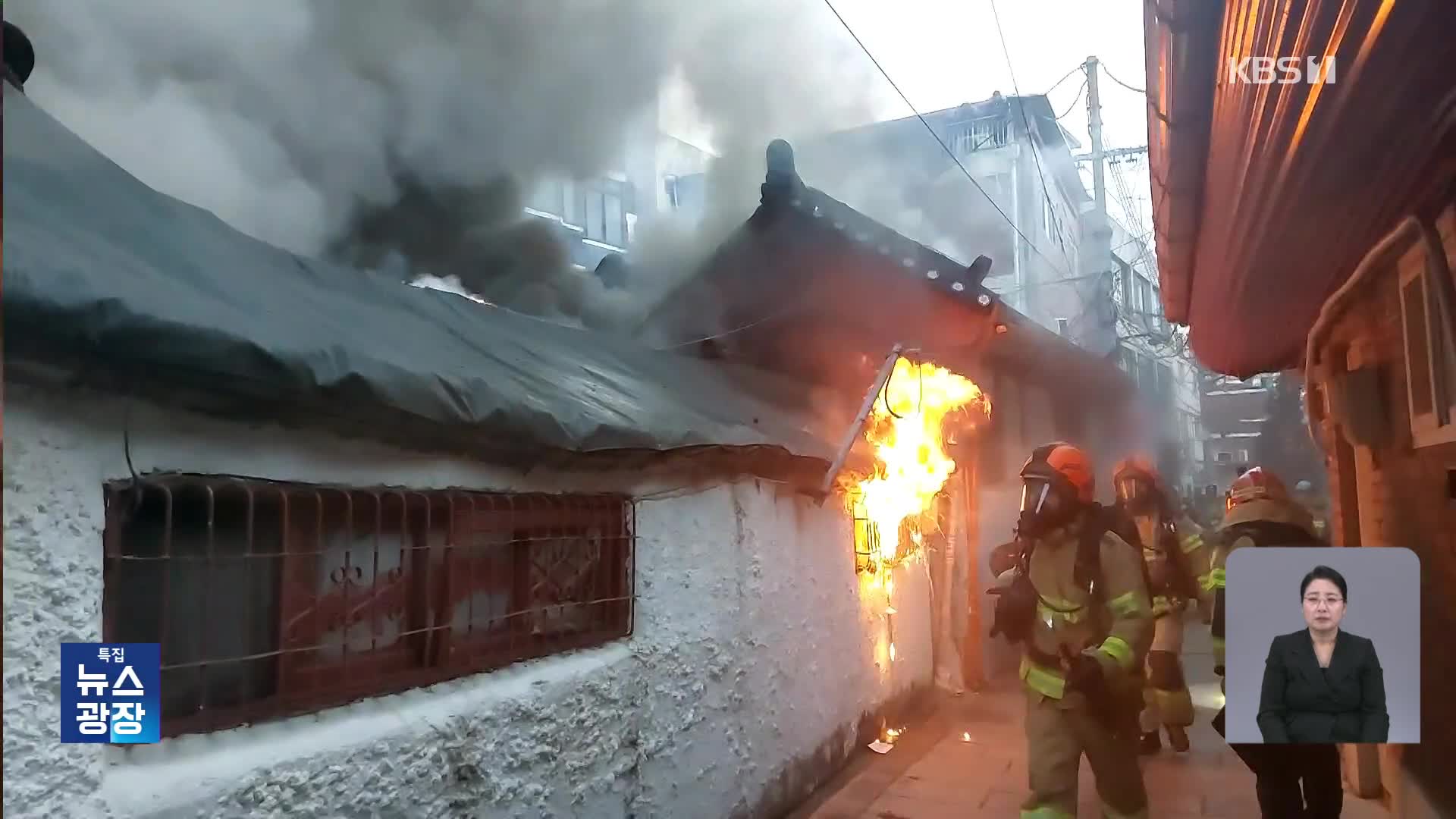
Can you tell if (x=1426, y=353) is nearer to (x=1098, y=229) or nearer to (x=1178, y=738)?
(x=1178, y=738)

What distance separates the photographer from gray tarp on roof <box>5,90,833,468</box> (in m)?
1.85

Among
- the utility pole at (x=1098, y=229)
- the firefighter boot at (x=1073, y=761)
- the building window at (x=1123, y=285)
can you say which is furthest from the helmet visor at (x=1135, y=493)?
the building window at (x=1123, y=285)

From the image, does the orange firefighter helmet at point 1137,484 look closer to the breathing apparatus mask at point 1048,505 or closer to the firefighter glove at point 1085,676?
the breathing apparatus mask at point 1048,505

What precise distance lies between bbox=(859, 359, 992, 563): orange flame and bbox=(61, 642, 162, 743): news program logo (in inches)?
165

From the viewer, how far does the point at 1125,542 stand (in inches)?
137

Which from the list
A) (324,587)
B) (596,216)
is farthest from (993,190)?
(324,587)

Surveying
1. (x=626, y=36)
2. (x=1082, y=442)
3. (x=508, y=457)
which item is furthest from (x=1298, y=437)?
(x=626, y=36)

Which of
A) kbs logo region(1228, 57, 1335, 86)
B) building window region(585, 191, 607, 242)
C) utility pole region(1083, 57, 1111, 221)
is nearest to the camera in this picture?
kbs logo region(1228, 57, 1335, 86)

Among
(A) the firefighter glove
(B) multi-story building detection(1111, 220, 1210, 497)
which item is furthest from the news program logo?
(B) multi-story building detection(1111, 220, 1210, 497)

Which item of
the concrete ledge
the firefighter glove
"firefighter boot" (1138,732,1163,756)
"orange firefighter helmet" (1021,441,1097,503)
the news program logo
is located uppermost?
"orange firefighter helmet" (1021,441,1097,503)

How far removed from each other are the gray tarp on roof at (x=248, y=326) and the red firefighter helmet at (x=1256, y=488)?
2.07 metres

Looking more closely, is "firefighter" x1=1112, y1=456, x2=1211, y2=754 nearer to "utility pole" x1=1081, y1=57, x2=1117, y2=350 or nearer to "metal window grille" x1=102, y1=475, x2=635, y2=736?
"metal window grille" x1=102, y1=475, x2=635, y2=736

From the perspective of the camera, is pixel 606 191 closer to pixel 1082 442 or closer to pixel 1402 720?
pixel 1082 442

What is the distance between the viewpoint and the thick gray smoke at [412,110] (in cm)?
349
